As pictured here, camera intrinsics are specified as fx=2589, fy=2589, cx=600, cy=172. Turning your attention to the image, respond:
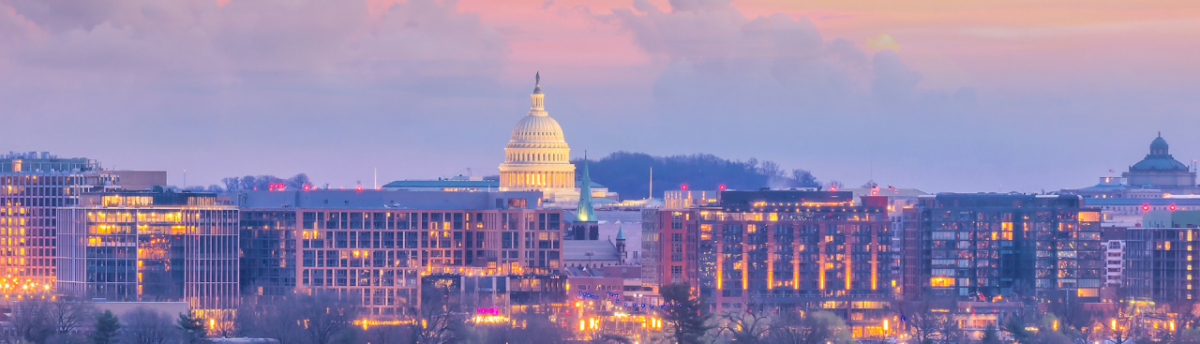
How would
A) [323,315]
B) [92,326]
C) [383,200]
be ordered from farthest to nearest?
[383,200] → [323,315] → [92,326]

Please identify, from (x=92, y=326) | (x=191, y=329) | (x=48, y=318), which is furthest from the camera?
(x=92, y=326)

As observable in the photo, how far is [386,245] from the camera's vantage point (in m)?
188

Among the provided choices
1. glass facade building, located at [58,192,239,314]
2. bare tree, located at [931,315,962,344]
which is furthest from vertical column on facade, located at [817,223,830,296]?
glass facade building, located at [58,192,239,314]

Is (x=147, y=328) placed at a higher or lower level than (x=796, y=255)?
lower

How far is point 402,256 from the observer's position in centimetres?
18762

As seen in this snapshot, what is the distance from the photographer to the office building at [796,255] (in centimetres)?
17450

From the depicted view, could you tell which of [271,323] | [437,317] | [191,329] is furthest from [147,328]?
[437,317]

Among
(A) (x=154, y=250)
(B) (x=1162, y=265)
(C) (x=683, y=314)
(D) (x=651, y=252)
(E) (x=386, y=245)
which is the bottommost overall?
(C) (x=683, y=314)

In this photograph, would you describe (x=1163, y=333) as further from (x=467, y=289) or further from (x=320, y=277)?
(x=320, y=277)

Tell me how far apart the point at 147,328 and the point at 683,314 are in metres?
32.6

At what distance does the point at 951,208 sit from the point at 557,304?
94.7ft

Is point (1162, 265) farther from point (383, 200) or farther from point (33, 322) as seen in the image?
point (33, 322)

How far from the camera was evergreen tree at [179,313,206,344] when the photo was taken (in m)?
149

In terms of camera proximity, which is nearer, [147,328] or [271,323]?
[147,328]
